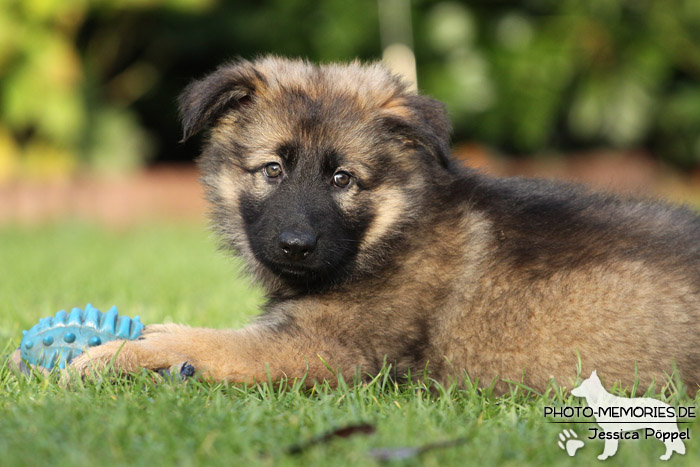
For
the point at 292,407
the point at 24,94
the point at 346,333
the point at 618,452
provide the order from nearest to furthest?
the point at 618,452 → the point at 292,407 → the point at 346,333 → the point at 24,94

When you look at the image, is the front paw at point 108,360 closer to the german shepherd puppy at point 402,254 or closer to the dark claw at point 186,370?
the german shepherd puppy at point 402,254

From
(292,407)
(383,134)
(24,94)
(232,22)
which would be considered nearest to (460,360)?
(292,407)

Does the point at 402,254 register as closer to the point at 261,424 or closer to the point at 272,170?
the point at 272,170

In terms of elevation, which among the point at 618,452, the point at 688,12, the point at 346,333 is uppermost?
the point at 688,12

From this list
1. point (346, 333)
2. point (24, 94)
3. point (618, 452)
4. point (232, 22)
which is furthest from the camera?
point (232, 22)

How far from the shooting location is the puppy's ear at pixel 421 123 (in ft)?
9.59

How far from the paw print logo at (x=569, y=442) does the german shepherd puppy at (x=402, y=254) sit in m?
0.50

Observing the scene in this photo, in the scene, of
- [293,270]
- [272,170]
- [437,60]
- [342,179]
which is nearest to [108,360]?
[293,270]

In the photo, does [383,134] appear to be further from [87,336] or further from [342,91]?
[87,336]

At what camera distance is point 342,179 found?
3006 mm

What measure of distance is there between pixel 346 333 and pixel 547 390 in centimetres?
68

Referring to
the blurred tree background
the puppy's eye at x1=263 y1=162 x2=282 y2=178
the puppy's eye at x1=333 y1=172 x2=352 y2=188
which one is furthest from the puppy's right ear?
the blurred tree background

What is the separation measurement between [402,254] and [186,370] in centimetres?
88

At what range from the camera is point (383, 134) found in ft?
10.0
